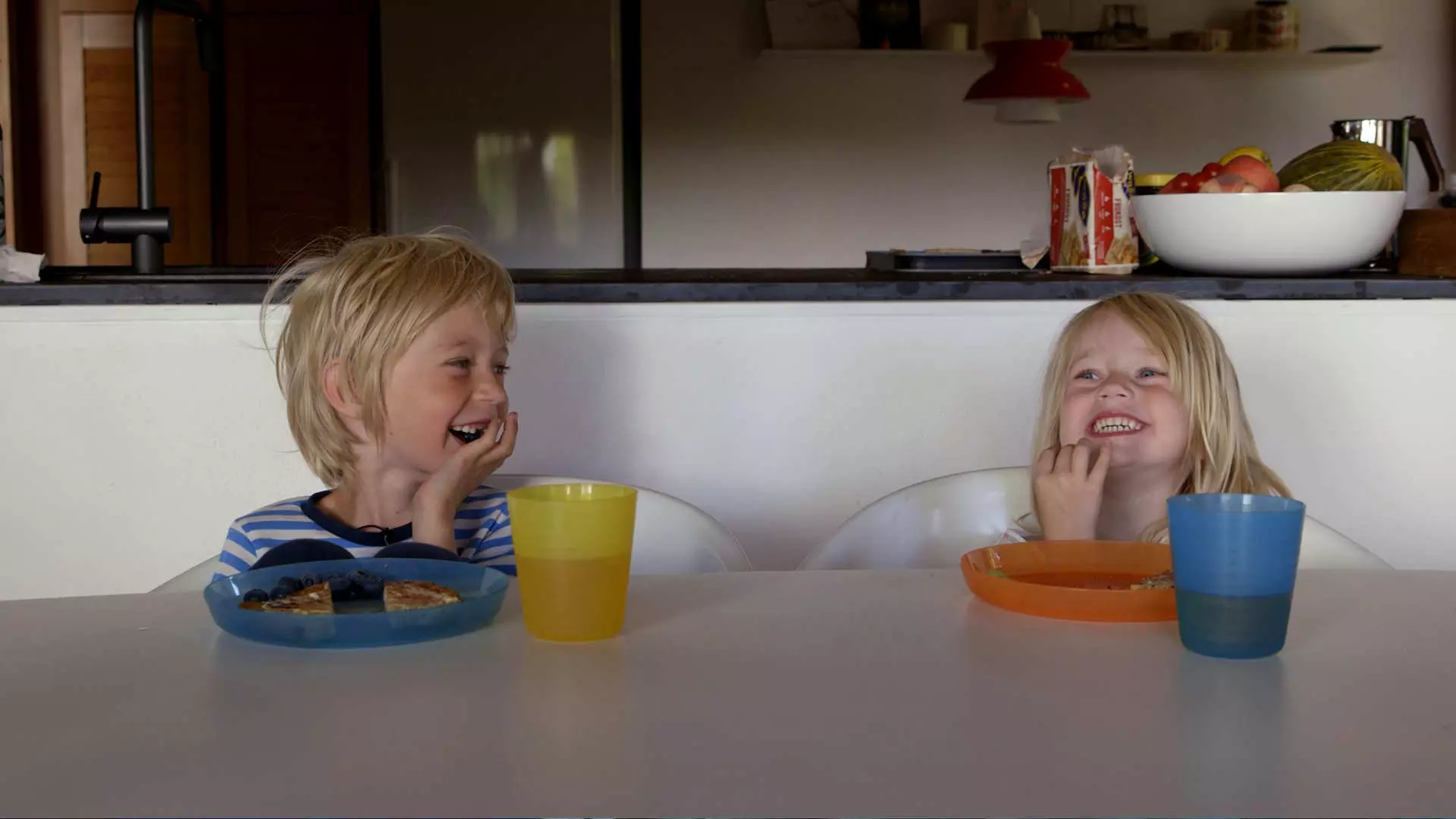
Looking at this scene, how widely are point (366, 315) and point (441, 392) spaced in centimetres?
9

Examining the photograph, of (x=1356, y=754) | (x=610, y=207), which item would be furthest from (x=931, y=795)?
(x=610, y=207)

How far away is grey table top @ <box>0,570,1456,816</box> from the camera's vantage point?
0.52 meters

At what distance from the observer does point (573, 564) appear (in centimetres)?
72

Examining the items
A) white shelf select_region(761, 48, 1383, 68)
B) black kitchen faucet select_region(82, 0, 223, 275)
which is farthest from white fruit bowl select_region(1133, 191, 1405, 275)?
white shelf select_region(761, 48, 1383, 68)

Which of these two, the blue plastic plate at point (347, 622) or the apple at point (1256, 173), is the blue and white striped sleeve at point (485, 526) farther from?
the apple at point (1256, 173)

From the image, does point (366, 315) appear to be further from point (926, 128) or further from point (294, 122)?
point (294, 122)

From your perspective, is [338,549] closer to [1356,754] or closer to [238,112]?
[1356,754]

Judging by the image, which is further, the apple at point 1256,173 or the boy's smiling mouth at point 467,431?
the apple at point 1256,173

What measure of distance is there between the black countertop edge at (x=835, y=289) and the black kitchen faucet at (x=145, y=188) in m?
0.21

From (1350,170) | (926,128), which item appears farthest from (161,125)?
(1350,170)

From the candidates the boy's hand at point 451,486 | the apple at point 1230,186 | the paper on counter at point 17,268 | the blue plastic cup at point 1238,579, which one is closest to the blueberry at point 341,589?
the boy's hand at point 451,486

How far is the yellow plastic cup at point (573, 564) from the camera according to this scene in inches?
28.1

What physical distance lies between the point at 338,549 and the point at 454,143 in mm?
3172

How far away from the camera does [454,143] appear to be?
13.0ft
